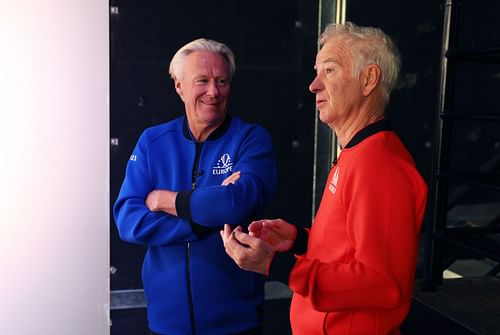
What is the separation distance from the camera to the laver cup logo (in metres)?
1.48

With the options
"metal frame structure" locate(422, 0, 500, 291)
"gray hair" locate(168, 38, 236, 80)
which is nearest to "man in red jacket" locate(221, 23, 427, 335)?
"gray hair" locate(168, 38, 236, 80)

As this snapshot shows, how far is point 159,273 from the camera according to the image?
152 cm

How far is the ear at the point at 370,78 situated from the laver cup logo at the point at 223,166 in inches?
19.6

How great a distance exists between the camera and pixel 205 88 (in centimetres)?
148

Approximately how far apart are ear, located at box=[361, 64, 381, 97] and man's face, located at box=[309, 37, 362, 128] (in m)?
0.01

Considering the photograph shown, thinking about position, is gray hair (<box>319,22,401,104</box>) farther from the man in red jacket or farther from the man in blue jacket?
the man in blue jacket

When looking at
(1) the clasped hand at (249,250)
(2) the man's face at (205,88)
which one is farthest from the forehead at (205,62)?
(1) the clasped hand at (249,250)

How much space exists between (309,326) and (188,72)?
2.52 feet

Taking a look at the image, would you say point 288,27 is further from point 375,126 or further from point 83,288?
point 83,288

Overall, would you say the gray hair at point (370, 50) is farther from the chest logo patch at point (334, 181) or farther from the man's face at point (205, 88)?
the man's face at point (205, 88)

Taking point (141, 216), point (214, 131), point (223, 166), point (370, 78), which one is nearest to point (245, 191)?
point (223, 166)

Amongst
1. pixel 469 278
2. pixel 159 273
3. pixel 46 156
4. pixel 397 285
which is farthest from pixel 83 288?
pixel 469 278

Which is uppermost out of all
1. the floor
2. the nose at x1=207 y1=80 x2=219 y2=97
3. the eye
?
the eye

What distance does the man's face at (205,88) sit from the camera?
4.85 feet
